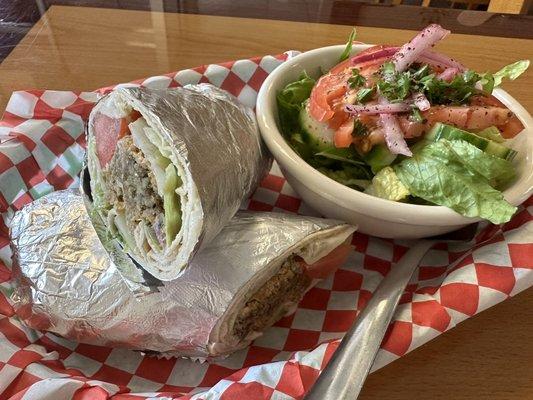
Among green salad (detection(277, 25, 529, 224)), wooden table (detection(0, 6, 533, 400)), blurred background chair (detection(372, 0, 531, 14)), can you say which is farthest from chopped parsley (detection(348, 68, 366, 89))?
blurred background chair (detection(372, 0, 531, 14))

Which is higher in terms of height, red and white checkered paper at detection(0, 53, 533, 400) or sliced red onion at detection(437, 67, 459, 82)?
sliced red onion at detection(437, 67, 459, 82)

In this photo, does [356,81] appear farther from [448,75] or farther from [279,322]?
[279,322]

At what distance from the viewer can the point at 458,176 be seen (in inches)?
36.4

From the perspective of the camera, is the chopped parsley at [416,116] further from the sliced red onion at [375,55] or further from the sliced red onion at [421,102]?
the sliced red onion at [375,55]

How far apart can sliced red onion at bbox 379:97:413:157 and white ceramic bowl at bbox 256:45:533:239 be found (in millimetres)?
111

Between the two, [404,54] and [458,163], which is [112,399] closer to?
[458,163]

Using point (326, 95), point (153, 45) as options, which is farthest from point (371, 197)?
point (153, 45)

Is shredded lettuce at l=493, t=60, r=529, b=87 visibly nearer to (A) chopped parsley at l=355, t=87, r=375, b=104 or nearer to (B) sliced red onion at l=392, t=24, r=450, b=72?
(B) sliced red onion at l=392, t=24, r=450, b=72

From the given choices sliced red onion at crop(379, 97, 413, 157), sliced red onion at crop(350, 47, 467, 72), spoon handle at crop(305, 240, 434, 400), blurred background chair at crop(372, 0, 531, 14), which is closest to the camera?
spoon handle at crop(305, 240, 434, 400)

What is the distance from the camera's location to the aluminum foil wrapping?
852 mm

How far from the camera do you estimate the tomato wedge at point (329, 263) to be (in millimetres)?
964

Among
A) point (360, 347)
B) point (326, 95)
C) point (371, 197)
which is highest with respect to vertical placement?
point (326, 95)

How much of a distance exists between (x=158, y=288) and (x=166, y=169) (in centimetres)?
21

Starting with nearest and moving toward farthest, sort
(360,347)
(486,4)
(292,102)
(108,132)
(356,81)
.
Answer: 1. (360,347)
2. (108,132)
3. (356,81)
4. (292,102)
5. (486,4)
